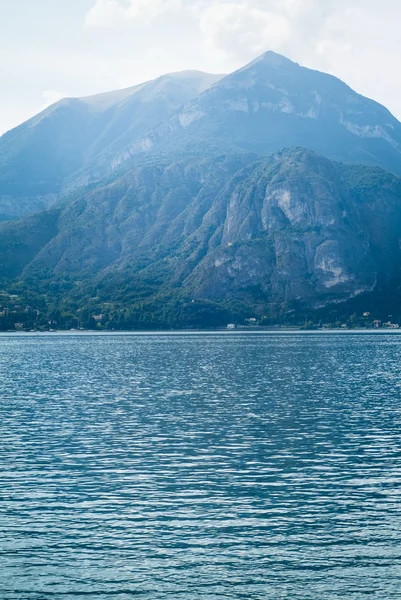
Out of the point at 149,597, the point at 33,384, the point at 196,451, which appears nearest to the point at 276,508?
the point at 149,597

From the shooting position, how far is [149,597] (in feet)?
107

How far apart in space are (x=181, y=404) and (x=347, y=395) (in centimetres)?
2512

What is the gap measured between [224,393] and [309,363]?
65637mm

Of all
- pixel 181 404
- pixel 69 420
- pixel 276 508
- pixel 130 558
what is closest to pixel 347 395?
pixel 181 404

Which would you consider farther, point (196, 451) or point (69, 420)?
point (69, 420)

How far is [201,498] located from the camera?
157ft

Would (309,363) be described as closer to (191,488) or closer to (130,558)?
(191,488)

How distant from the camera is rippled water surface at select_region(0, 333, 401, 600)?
3434 cm

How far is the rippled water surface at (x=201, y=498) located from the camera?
→ 34344 millimetres

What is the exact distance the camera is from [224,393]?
4348 inches

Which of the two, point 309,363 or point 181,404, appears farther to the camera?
point 309,363

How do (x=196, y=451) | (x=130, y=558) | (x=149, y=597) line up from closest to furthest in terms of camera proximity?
1. (x=149, y=597)
2. (x=130, y=558)
3. (x=196, y=451)

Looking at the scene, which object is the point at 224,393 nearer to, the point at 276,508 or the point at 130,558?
the point at 276,508

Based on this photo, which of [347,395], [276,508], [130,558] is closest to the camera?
[130,558]
